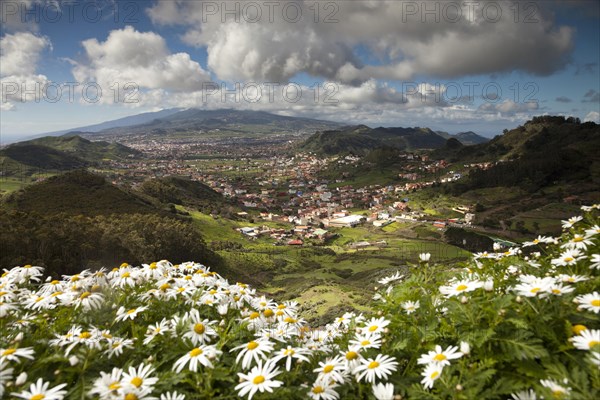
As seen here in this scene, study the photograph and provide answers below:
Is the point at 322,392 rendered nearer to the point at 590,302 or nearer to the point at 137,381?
the point at 137,381

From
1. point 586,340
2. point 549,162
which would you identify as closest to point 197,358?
point 586,340

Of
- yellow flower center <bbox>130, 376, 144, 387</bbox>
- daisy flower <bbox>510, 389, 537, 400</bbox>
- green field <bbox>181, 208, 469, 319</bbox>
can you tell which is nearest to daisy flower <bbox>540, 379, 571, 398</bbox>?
daisy flower <bbox>510, 389, 537, 400</bbox>

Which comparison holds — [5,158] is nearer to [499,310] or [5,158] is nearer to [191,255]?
[191,255]

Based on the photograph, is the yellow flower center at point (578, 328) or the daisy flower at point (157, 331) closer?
the yellow flower center at point (578, 328)

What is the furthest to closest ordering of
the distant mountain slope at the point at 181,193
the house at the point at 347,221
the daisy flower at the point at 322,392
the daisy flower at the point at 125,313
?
the house at the point at 347,221 → the distant mountain slope at the point at 181,193 → the daisy flower at the point at 125,313 → the daisy flower at the point at 322,392

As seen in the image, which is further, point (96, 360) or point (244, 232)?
point (244, 232)

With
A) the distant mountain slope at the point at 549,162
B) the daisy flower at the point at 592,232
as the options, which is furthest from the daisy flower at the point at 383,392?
the distant mountain slope at the point at 549,162

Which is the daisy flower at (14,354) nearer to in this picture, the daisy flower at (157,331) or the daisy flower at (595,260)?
the daisy flower at (157,331)

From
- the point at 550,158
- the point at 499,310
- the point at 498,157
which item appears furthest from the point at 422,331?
the point at 498,157
